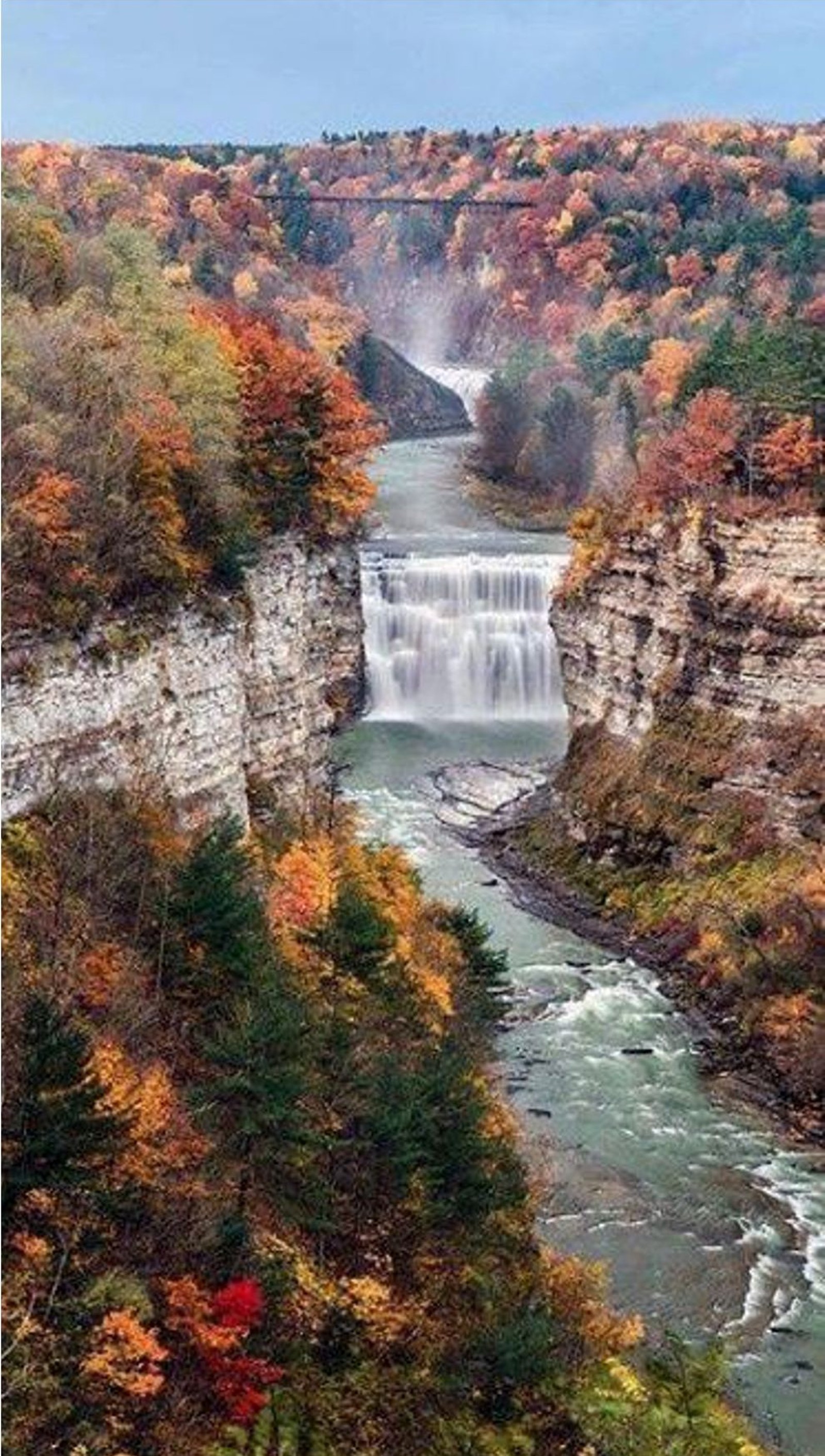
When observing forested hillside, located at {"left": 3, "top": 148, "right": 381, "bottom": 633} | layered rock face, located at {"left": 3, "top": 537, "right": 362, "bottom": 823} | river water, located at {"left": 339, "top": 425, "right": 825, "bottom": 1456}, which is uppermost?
forested hillside, located at {"left": 3, "top": 148, "right": 381, "bottom": 633}

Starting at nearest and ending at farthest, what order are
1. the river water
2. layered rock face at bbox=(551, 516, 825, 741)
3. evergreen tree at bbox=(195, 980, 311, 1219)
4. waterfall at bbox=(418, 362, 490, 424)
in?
evergreen tree at bbox=(195, 980, 311, 1219) → the river water → layered rock face at bbox=(551, 516, 825, 741) → waterfall at bbox=(418, 362, 490, 424)

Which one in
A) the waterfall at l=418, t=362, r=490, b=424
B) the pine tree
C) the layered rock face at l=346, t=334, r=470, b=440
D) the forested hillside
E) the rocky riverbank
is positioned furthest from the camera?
the waterfall at l=418, t=362, r=490, b=424

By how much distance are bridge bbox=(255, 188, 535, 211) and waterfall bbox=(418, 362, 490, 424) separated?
46.2 feet

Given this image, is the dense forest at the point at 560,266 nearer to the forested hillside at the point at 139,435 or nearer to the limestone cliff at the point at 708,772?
the limestone cliff at the point at 708,772

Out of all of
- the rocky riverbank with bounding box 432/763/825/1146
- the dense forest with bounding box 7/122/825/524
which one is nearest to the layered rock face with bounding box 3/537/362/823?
the rocky riverbank with bounding box 432/763/825/1146

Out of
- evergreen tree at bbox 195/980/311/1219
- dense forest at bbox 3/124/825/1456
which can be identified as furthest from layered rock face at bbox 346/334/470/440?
evergreen tree at bbox 195/980/311/1219

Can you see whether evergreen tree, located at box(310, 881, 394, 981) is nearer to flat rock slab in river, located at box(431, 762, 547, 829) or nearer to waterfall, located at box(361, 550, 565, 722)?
flat rock slab in river, located at box(431, 762, 547, 829)

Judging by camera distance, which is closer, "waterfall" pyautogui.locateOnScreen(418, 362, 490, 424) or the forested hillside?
the forested hillside

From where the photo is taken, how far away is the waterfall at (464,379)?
121500 mm

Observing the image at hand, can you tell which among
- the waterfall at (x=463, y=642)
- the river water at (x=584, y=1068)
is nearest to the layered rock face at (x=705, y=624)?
the river water at (x=584, y=1068)

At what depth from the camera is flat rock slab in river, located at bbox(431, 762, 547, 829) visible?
52.3 metres

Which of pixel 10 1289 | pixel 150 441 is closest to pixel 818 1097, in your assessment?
pixel 150 441

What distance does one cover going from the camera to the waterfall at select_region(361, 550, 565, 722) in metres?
62.1

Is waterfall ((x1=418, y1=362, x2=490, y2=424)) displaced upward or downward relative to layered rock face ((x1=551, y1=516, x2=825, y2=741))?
upward
